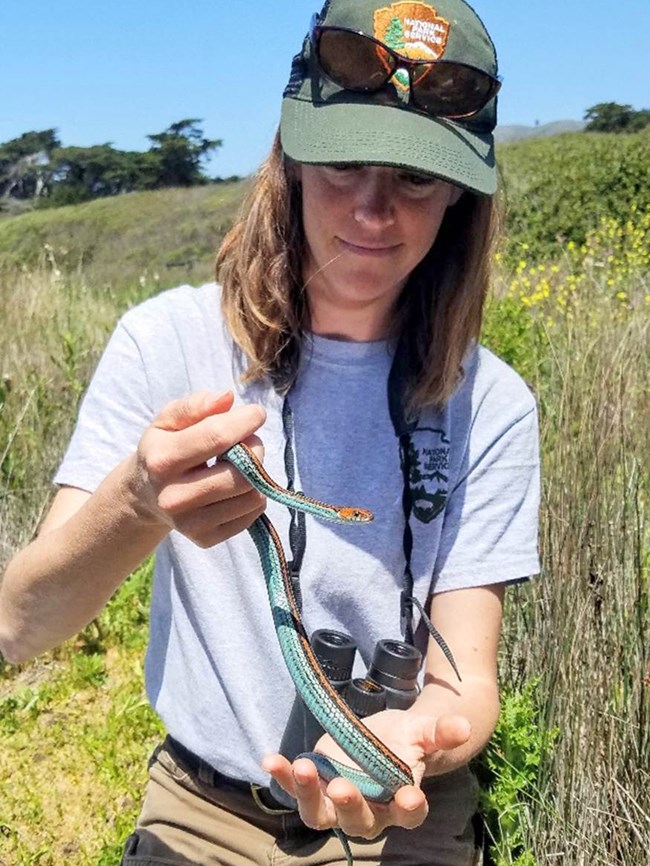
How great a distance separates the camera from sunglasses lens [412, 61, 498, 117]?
1886 millimetres

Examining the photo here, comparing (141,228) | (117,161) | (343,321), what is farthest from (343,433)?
(117,161)

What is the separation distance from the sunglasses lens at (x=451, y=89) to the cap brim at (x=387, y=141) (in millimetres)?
42

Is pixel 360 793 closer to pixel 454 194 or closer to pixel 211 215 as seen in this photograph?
pixel 454 194

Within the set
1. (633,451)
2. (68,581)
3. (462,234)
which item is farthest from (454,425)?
(68,581)

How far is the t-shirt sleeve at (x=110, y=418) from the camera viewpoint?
6.35 feet

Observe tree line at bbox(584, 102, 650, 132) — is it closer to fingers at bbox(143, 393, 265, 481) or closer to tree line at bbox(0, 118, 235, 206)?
tree line at bbox(0, 118, 235, 206)

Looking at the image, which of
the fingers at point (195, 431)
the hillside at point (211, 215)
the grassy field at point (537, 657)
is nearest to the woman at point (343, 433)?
the grassy field at point (537, 657)

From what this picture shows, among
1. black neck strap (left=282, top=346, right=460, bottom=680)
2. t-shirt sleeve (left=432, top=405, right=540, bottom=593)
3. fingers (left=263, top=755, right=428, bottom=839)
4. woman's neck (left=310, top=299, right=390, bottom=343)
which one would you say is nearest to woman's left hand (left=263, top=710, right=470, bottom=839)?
fingers (left=263, top=755, right=428, bottom=839)

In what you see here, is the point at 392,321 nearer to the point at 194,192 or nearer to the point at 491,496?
the point at 491,496

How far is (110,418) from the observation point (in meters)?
2.00

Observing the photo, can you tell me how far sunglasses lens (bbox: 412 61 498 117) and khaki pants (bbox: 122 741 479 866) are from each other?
156 cm

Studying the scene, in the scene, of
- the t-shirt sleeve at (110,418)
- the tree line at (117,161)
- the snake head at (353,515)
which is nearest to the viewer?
the snake head at (353,515)

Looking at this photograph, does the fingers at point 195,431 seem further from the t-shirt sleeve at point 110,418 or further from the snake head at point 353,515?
the t-shirt sleeve at point 110,418

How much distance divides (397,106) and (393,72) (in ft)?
0.23
